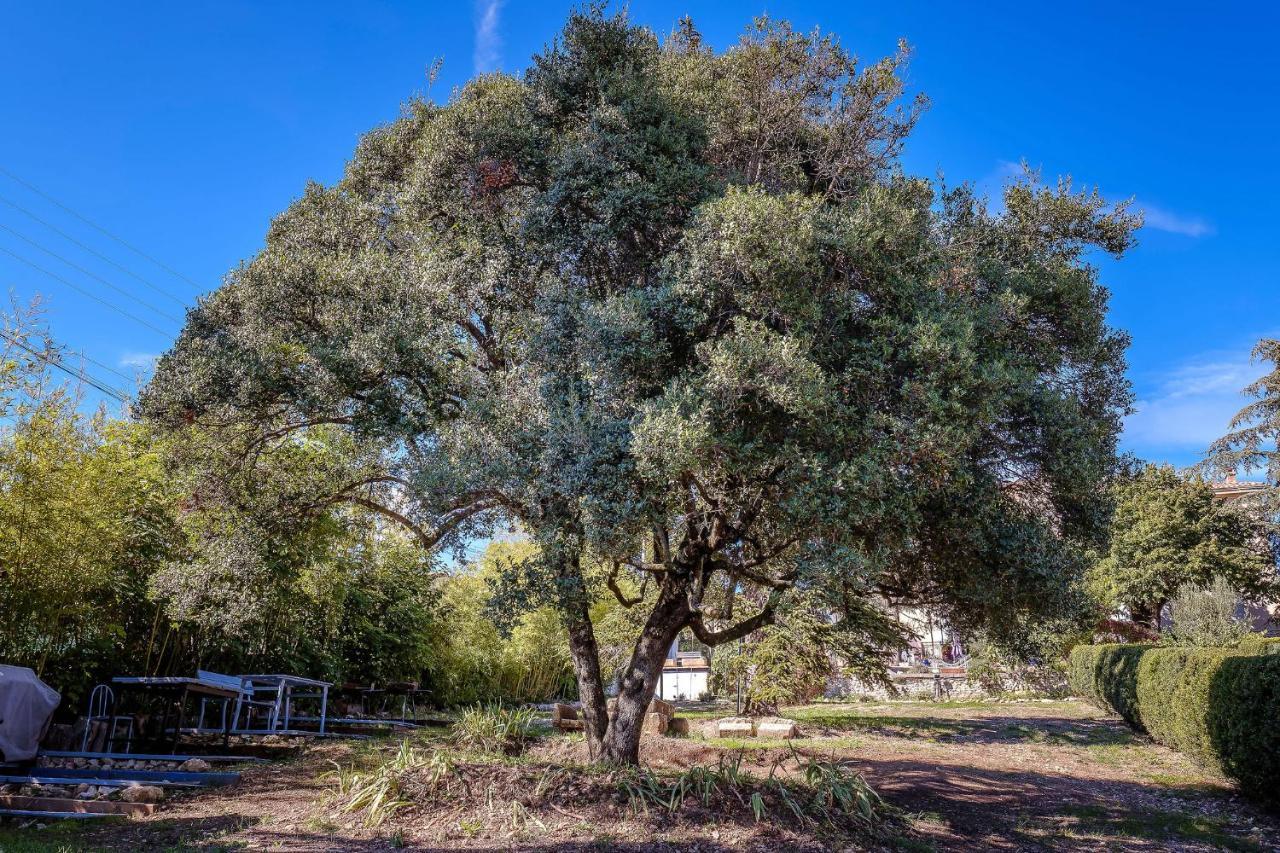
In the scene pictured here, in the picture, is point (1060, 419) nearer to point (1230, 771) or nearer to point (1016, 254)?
point (1016, 254)

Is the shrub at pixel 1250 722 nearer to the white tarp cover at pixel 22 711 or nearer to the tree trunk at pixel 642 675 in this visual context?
the tree trunk at pixel 642 675

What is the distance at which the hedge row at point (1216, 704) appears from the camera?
334 inches

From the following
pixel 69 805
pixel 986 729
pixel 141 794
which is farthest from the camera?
pixel 986 729

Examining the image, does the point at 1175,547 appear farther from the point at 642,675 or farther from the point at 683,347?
the point at 683,347

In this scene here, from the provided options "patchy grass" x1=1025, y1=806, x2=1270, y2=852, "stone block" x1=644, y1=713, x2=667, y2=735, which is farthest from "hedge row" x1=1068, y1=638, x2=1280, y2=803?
"stone block" x1=644, y1=713, x2=667, y2=735

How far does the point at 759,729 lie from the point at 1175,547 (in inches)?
901

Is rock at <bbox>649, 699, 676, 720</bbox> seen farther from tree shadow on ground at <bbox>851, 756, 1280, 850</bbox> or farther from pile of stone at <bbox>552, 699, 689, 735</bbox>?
tree shadow on ground at <bbox>851, 756, 1280, 850</bbox>

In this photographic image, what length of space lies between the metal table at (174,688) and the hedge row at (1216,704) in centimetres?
1228

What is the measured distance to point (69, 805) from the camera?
6918mm

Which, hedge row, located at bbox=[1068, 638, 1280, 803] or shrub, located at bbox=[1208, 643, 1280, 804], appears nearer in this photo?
shrub, located at bbox=[1208, 643, 1280, 804]

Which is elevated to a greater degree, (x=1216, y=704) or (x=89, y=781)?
(x=1216, y=704)

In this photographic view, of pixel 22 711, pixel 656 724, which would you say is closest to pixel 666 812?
pixel 656 724

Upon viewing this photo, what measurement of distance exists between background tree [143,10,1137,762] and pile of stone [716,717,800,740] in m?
5.16

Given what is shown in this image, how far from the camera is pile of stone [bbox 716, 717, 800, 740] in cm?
1372
